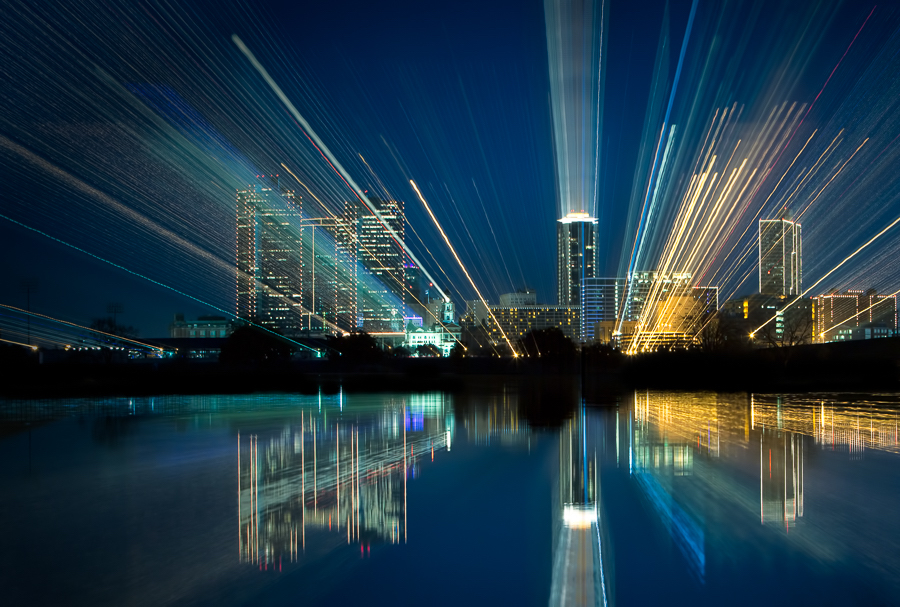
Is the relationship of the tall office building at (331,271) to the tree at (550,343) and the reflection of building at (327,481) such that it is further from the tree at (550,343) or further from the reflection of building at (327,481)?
the reflection of building at (327,481)

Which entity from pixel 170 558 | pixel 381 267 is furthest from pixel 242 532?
pixel 381 267

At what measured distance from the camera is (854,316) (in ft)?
281

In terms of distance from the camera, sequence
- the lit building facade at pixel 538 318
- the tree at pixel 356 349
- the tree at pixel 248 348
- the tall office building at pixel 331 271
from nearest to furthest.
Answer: the tree at pixel 356 349, the tree at pixel 248 348, the tall office building at pixel 331 271, the lit building facade at pixel 538 318

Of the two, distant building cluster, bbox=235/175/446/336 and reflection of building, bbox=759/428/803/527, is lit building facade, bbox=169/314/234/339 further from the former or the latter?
reflection of building, bbox=759/428/803/527

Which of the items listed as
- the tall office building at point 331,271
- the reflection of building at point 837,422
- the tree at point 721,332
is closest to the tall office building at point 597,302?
the tall office building at point 331,271

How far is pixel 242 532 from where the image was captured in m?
5.21

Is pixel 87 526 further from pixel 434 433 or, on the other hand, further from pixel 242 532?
pixel 434 433

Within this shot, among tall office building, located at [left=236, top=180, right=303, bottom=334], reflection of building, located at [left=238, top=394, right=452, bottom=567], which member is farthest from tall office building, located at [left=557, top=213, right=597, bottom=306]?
reflection of building, located at [left=238, top=394, right=452, bottom=567]

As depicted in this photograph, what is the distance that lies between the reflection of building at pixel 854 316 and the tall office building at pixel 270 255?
2489 inches

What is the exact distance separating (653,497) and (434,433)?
562 cm

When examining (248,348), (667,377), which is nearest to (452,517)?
(667,377)

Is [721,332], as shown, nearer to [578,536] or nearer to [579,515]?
[579,515]

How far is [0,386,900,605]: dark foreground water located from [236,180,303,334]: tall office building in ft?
137

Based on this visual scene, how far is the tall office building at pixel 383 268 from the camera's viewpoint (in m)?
108
